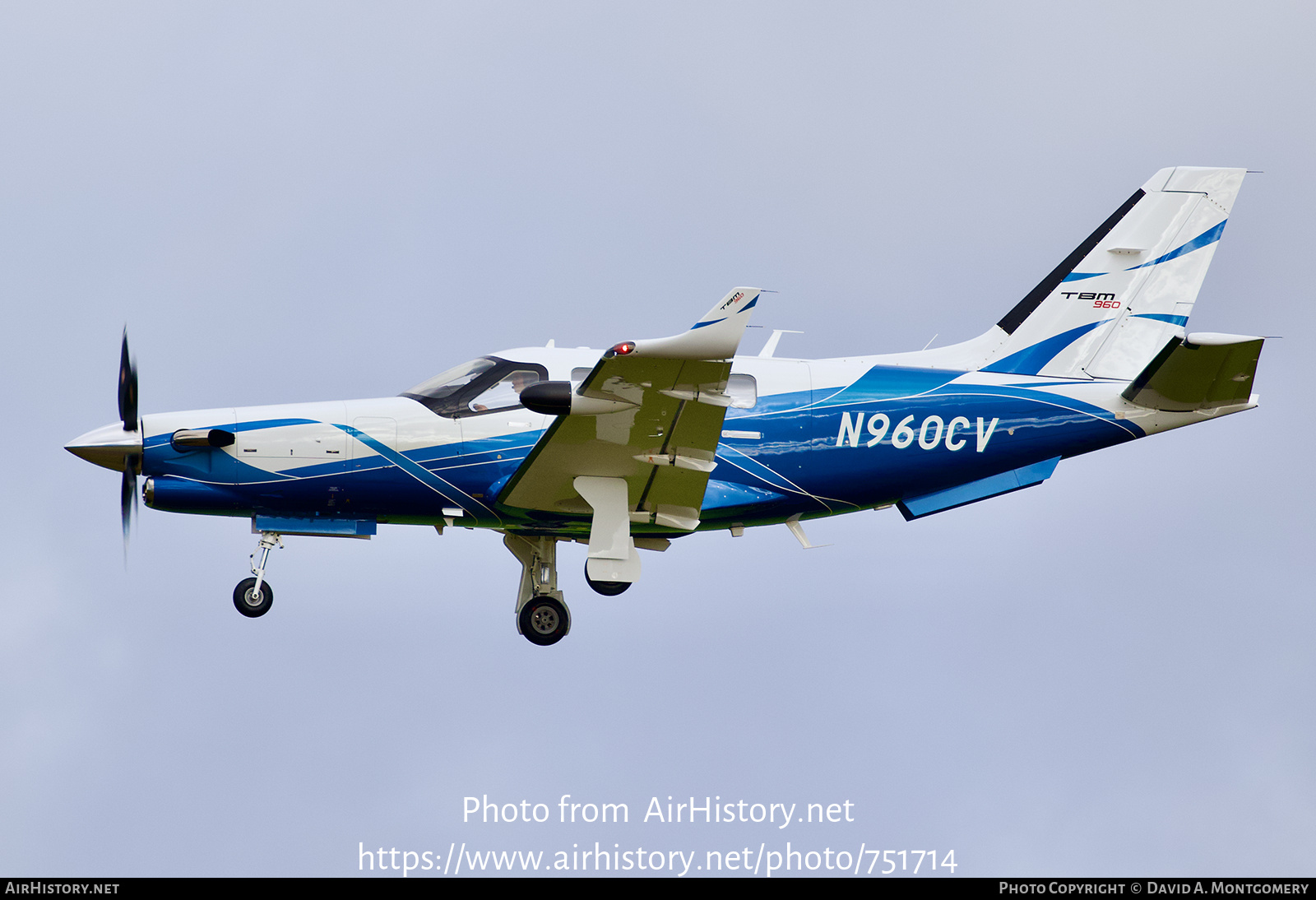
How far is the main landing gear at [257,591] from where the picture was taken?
1995 cm

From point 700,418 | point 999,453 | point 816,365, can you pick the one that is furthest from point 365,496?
point 999,453

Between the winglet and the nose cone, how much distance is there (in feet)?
24.1

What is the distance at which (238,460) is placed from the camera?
1973cm

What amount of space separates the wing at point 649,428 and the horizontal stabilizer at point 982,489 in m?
3.50

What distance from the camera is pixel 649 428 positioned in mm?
18062

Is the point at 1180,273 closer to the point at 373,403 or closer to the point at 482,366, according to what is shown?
the point at 482,366

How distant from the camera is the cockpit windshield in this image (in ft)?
64.9

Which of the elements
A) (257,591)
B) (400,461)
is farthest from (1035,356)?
(257,591)

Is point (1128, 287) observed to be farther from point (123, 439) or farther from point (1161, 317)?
point (123, 439)

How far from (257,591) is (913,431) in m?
9.13

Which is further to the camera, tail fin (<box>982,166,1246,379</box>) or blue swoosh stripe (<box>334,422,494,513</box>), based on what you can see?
tail fin (<box>982,166,1246,379</box>)

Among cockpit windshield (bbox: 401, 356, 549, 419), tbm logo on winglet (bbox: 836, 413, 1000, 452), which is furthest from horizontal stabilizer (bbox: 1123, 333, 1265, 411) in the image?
cockpit windshield (bbox: 401, 356, 549, 419)

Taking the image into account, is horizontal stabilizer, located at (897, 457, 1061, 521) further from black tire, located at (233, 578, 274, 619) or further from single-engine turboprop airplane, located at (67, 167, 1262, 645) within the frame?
black tire, located at (233, 578, 274, 619)

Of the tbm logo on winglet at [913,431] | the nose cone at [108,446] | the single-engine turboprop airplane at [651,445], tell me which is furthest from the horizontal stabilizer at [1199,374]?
the nose cone at [108,446]
